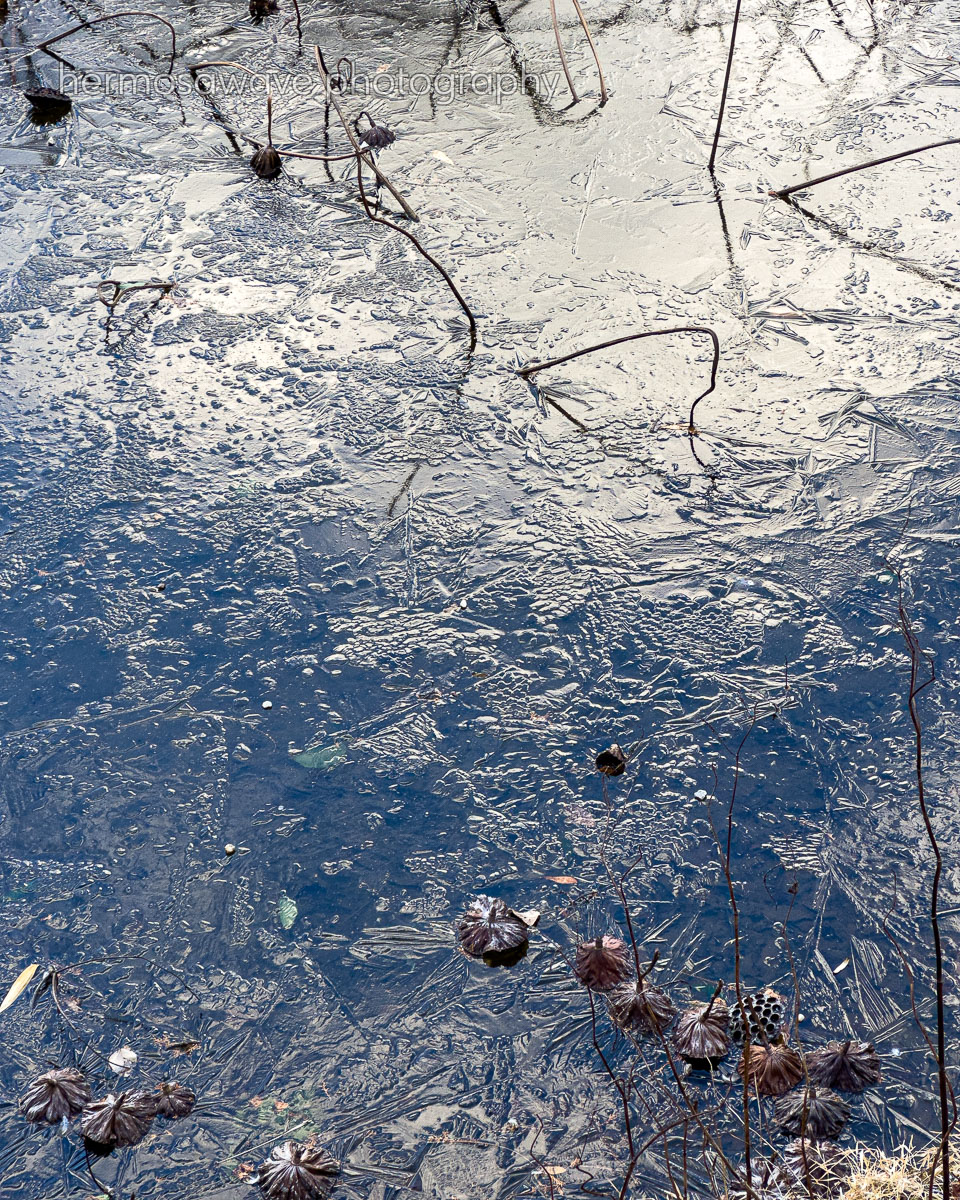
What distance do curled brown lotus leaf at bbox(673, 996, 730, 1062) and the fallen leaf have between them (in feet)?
3.82

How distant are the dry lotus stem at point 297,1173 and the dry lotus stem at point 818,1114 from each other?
2.36 feet

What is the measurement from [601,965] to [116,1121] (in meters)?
0.84

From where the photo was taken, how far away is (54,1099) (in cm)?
174

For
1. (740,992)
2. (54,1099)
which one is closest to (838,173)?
(740,992)

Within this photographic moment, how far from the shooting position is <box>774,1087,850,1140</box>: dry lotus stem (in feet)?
5.44

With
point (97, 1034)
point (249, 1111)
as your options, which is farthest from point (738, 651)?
point (97, 1034)

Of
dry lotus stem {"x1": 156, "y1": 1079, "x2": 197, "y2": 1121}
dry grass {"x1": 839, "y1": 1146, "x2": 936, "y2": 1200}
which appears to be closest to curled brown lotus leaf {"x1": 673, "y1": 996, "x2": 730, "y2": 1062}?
dry grass {"x1": 839, "y1": 1146, "x2": 936, "y2": 1200}

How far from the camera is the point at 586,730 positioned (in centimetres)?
223

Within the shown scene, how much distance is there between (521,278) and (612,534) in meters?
1.08

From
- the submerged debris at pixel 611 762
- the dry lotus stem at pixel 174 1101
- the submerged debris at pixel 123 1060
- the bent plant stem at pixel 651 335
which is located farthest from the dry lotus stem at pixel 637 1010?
the bent plant stem at pixel 651 335

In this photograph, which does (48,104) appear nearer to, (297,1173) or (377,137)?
(377,137)

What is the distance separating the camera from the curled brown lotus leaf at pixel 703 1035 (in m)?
1.75

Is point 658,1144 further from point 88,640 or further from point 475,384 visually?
point 475,384

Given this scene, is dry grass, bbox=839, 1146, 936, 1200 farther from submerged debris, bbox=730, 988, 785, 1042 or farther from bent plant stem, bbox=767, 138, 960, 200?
bent plant stem, bbox=767, 138, 960, 200
